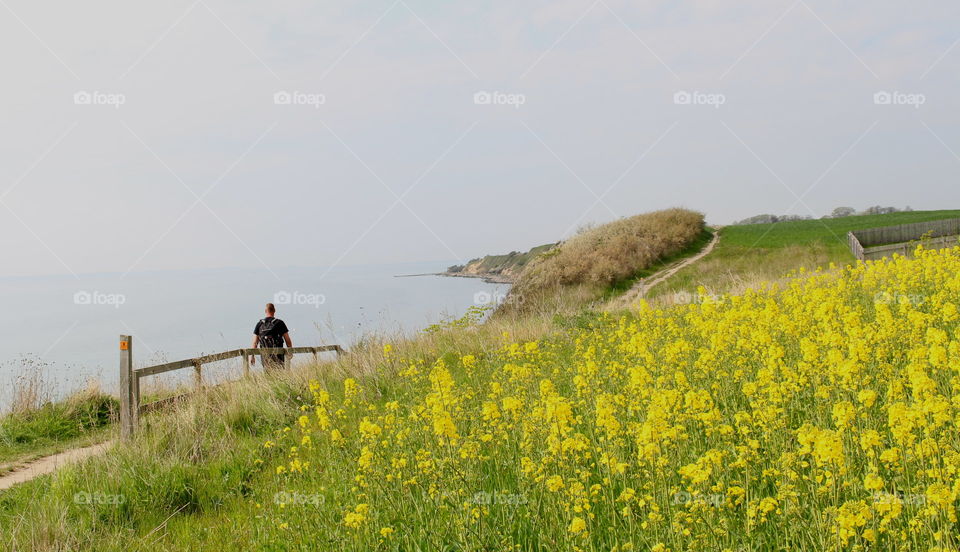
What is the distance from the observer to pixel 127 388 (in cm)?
989

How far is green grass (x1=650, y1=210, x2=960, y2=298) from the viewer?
2881 centimetres

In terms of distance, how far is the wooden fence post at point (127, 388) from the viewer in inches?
383

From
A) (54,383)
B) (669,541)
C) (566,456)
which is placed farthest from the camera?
(54,383)

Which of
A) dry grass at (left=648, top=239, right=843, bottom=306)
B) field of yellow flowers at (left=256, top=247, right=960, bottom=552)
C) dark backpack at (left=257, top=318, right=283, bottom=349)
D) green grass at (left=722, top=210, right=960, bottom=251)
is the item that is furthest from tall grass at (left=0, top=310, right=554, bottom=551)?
green grass at (left=722, top=210, right=960, bottom=251)

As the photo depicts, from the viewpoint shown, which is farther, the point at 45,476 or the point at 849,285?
the point at 849,285

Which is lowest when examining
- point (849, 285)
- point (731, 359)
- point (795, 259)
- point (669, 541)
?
point (669, 541)

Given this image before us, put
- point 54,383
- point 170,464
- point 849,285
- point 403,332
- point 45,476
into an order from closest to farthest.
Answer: point 170,464
point 45,476
point 849,285
point 54,383
point 403,332

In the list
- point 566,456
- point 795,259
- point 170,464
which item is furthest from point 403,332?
point 795,259

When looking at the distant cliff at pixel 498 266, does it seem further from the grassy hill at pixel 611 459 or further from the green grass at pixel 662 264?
the grassy hill at pixel 611 459

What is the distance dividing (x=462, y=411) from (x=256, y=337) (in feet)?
30.9

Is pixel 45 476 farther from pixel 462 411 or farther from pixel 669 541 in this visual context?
pixel 669 541

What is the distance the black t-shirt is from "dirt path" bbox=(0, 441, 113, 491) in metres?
4.03

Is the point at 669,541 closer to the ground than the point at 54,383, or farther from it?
closer to the ground

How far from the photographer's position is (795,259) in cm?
3089
